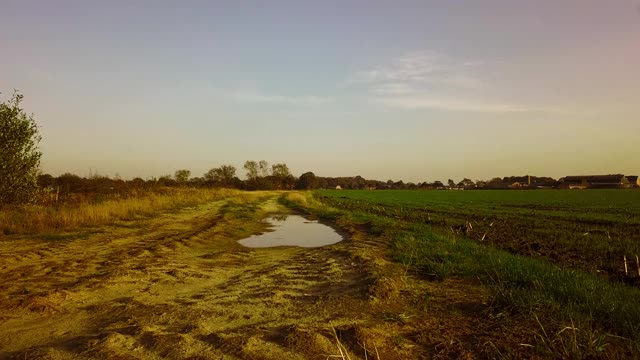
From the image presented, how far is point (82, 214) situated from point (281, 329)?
16.8 m

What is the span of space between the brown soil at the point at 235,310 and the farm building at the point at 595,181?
6163 inches

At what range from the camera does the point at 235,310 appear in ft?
22.7

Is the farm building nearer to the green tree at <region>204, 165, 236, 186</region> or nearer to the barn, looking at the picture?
the barn

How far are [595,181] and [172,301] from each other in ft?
583

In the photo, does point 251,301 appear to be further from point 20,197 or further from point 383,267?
point 20,197

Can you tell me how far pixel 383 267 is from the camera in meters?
10.5

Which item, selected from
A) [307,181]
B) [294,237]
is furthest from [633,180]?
[294,237]

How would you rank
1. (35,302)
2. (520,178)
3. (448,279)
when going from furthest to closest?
(520,178) → (448,279) → (35,302)

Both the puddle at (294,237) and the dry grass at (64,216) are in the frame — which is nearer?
the dry grass at (64,216)

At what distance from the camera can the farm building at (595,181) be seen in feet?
485

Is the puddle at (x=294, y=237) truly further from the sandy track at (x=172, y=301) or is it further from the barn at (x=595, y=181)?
the barn at (x=595, y=181)

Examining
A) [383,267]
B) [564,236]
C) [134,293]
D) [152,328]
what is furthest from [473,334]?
[564,236]

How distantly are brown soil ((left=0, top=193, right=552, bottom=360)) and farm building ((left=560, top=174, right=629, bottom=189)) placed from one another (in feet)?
514

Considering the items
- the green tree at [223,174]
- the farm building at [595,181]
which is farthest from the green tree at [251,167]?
the farm building at [595,181]
